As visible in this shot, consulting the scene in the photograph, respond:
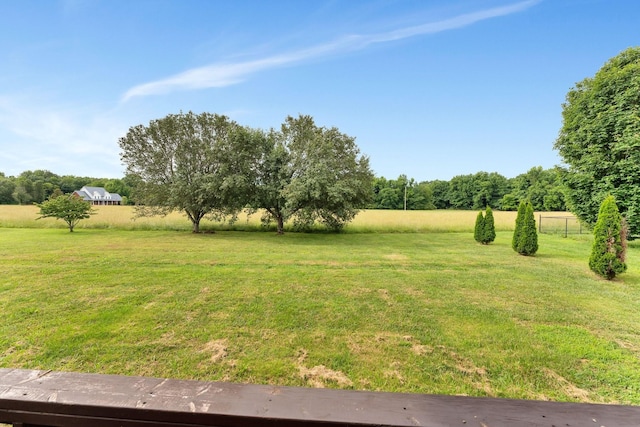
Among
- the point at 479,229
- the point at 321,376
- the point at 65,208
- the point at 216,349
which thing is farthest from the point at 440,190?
the point at 216,349

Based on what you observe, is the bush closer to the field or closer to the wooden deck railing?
the field

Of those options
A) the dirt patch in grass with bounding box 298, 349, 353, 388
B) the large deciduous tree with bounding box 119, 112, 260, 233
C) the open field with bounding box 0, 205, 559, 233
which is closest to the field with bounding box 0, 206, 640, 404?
the dirt patch in grass with bounding box 298, 349, 353, 388

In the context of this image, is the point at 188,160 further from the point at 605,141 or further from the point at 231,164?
the point at 605,141

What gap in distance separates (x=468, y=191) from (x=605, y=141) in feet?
149

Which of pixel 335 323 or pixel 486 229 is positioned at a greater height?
pixel 486 229

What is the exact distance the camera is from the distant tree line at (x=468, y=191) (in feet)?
149

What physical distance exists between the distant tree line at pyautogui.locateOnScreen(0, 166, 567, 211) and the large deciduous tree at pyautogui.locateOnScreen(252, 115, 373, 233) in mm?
23707

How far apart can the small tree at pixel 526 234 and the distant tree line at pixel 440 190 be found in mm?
28443

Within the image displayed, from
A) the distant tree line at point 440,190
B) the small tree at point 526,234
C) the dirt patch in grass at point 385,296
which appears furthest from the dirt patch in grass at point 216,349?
the distant tree line at point 440,190

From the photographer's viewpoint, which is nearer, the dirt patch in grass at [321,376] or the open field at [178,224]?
the dirt patch in grass at [321,376]

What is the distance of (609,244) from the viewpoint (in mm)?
6824

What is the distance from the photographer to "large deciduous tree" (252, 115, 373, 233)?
1345cm

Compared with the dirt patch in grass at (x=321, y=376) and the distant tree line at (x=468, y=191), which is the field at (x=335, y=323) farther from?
the distant tree line at (x=468, y=191)

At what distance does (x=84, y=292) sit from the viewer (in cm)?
526
